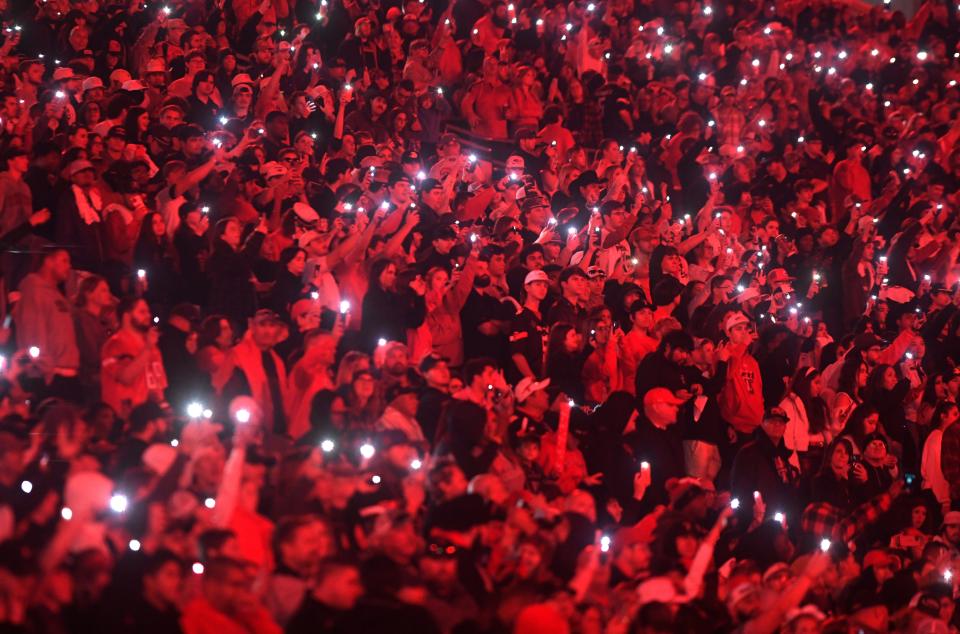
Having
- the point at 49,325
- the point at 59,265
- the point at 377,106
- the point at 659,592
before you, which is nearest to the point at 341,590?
the point at 659,592

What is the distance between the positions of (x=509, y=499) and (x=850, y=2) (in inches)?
567

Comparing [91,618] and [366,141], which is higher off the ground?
[91,618]

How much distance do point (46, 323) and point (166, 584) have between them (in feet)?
8.06

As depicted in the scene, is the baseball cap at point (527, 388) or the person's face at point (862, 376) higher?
the baseball cap at point (527, 388)

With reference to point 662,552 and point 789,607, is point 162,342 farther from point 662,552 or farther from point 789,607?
point 789,607

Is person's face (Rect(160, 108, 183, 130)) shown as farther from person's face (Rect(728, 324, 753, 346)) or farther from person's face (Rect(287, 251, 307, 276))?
person's face (Rect(728, 324, 753, 346))

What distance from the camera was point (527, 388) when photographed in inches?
359

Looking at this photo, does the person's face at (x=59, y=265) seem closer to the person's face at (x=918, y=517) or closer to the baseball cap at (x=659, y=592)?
the baseball cap at (x=659, y=592)

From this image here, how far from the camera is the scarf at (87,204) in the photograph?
364 inches

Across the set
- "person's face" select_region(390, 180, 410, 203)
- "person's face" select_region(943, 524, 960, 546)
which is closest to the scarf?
"person's face" select_region(390, 180, 410, 203)

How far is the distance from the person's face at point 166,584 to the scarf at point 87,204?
3697 mm

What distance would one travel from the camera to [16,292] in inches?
326

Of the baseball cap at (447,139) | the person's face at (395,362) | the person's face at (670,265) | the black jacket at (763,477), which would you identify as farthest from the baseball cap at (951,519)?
the baseball cap at (447,139)

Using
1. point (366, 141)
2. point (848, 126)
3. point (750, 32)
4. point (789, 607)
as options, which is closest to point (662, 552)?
point (789, 607)
